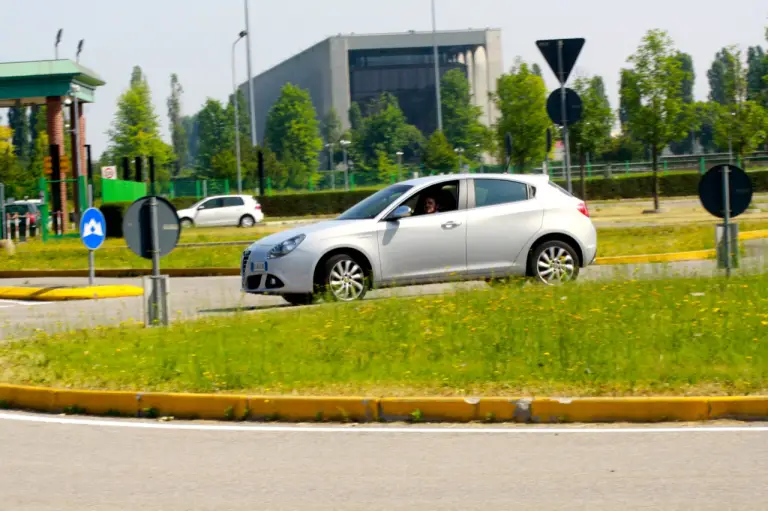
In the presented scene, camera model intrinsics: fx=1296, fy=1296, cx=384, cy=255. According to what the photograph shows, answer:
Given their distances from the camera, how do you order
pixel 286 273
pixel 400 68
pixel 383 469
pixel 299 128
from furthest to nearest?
pixel 400 68, pixel 299 128, pixel 286 273, pixel 383 469

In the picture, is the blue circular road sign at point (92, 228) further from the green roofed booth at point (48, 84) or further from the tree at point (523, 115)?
the tree at point (523, 115)

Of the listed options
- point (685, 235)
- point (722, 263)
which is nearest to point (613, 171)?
point (685, 235)

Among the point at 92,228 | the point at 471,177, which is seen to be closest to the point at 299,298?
the point at 471,177

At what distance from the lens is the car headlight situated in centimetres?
1559

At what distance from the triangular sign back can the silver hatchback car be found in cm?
145

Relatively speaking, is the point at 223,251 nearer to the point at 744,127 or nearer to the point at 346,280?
the point at 346,280

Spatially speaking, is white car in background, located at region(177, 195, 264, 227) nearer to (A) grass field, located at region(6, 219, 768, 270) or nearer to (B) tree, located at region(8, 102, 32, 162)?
(A) grass field, located at region(6, 219, 768, 270)

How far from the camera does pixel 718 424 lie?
27.4 ft

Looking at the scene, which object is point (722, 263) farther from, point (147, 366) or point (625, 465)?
point (625, 465)

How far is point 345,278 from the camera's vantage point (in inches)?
618

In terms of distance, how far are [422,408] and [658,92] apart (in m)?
35.5

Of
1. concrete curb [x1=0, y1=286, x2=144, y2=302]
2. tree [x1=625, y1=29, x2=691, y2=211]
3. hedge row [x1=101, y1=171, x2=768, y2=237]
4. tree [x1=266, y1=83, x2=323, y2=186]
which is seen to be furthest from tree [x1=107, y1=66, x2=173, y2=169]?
concrete curb [x1=0, y1=286, x2=144, y2=302]

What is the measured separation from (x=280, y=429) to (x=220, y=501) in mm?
2204

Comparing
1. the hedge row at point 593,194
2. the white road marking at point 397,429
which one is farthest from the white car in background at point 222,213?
the white road marking at point 397,429
